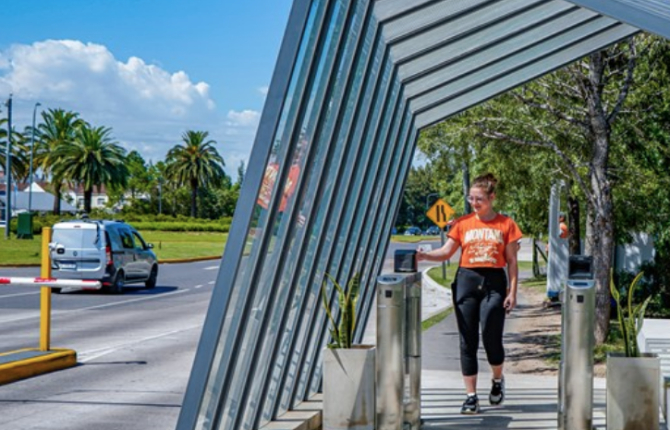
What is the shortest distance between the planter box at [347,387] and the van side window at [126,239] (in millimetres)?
21037

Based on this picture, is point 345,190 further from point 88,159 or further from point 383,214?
point 88,159

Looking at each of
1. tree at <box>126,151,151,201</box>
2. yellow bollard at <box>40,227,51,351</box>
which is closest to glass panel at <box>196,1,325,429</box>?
yellow bollard at <box>40,227,51,351</box>

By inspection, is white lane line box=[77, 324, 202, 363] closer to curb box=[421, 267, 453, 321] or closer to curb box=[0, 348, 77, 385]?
curb box=[0, 348, 77, 385]

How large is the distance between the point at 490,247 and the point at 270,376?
79.7 inches

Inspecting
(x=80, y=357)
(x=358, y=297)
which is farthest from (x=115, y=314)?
(x=358, y=297)

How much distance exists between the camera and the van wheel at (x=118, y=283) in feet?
87.2

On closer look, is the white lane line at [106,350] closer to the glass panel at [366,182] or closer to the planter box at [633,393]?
the glass panel at [366,182]

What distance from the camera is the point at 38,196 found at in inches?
5955

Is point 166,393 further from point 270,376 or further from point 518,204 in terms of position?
point 518,204

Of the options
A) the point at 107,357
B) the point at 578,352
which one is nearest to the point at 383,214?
the point at 578,352

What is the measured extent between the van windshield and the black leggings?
757 inches

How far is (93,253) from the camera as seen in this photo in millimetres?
25938

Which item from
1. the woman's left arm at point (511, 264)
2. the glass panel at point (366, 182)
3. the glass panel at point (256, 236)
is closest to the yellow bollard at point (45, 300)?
the glass panel at point (366, 182)

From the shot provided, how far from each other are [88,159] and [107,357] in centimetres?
7615
